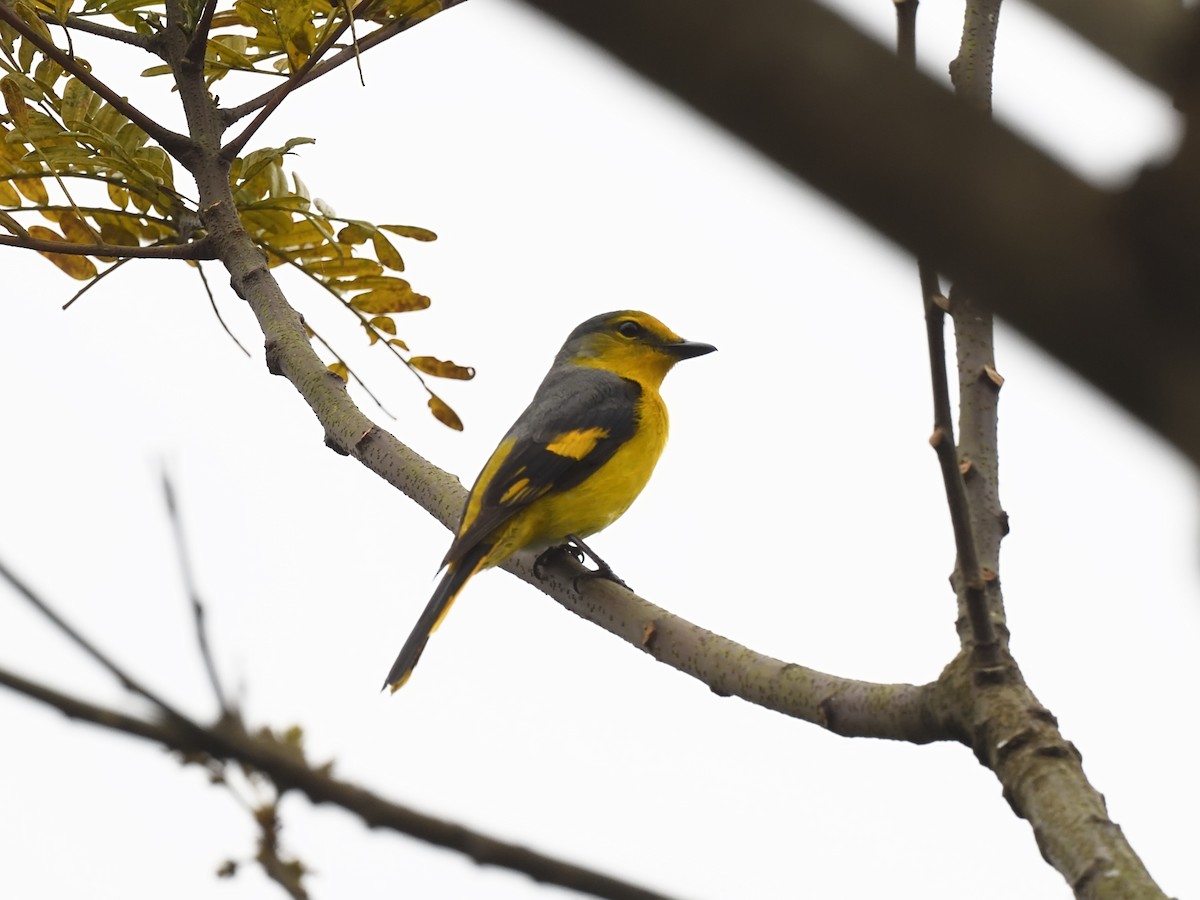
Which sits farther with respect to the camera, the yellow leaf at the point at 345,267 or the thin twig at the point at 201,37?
the yellow leaf at the point at 345,267

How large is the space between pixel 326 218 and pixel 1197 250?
12.8ft

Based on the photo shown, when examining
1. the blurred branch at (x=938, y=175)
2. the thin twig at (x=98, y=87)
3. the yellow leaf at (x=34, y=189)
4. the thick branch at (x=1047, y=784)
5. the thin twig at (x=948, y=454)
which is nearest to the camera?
the blurred branch at (x=938, y=175)

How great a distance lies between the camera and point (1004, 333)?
2.98 feet

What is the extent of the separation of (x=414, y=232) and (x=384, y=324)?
0.43 m

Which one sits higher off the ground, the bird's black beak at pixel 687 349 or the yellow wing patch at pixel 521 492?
the bird's black beak at pixel 687 349

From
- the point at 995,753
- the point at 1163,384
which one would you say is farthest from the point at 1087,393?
the point at 995,753

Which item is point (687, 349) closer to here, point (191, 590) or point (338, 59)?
point (338, 59)

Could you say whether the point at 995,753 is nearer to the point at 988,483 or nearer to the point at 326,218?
the point at 988,483

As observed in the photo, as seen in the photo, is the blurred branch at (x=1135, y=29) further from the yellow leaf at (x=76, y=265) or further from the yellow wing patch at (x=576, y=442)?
the yellow wing patch at (x=576, y=442)

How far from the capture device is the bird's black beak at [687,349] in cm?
741

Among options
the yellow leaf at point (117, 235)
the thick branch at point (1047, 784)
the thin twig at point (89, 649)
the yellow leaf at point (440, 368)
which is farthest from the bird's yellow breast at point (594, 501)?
the thin twig at point (89, 649)

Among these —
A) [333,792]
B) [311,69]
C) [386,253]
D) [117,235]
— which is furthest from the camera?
[117,235]

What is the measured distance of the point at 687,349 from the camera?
7.42m

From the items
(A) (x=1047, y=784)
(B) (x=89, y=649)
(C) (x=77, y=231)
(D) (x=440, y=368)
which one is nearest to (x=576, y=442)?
(D) (x=440, y=368)
